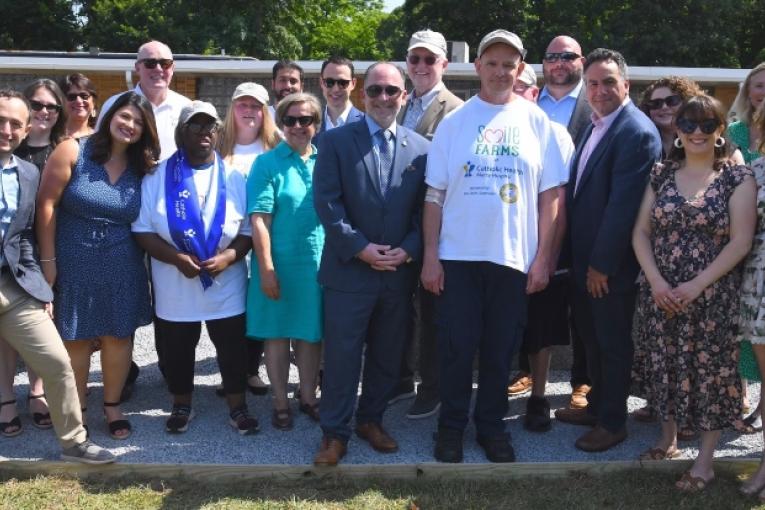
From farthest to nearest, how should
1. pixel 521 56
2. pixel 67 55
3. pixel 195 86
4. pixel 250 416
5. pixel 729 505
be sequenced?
pixel 67 55 < pixel 195 86 < pixel 250 416 < pixel 521 56 < pixel 729 505

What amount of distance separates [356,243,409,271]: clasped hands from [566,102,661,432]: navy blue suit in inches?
43.6

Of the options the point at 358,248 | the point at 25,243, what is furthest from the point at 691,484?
the point at 25,243

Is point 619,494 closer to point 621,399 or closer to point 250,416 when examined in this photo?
point 621,399

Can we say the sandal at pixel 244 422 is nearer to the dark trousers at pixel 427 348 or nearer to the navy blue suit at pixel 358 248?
the navy blue suit at pixel 358 248

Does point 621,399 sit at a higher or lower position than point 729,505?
higher

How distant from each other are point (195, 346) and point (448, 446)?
171cm

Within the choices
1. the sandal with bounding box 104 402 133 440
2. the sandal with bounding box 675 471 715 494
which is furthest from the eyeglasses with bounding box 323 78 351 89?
the sandal with bounding box 675 471 715 494

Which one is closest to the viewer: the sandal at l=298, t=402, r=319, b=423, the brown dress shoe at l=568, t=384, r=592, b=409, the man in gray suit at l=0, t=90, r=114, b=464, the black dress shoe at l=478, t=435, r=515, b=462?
the man in gray suit at l=0, t=90, r=114, b=464

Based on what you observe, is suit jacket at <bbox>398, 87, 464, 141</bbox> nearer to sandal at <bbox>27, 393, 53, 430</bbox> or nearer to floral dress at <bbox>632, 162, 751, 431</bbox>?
floral dress at <bbox>632, 162, 751, 431</bbox>

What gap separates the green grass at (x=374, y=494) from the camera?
167 inches

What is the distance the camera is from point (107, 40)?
27.5 metres

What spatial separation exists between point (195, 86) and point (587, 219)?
39.2 ft

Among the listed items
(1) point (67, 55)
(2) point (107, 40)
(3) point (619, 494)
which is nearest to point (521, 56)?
(3) point (619, 494)

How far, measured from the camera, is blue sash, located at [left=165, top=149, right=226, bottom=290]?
4836mm
